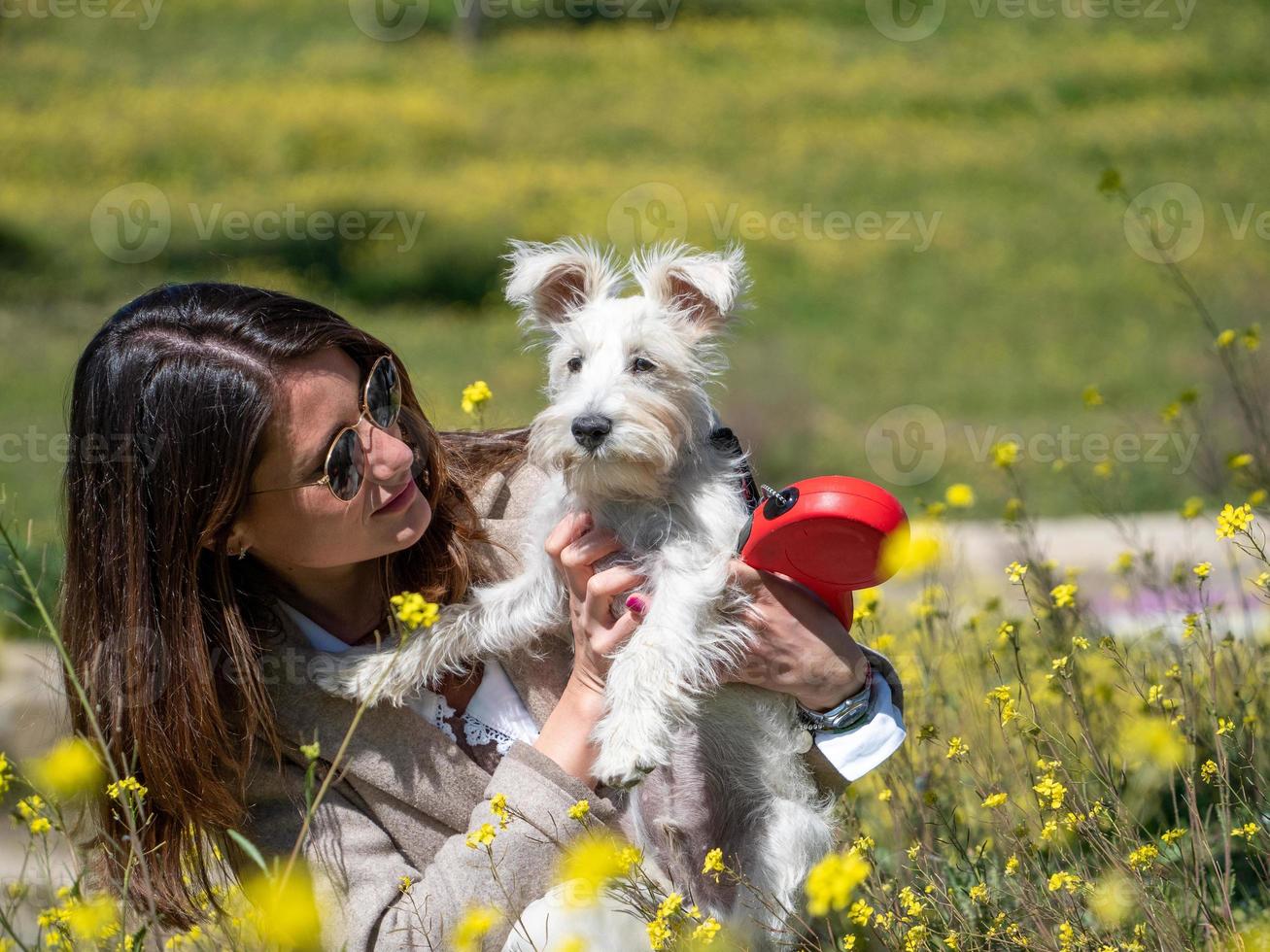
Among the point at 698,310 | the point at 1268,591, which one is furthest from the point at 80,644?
the point at 1268,591

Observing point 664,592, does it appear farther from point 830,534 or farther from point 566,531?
point 830,534

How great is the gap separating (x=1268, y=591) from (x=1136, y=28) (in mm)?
33953

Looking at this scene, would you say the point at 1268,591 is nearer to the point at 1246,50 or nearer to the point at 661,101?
the point at 661,101

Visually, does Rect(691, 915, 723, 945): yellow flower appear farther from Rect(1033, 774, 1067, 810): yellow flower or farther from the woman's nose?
the woman's nose

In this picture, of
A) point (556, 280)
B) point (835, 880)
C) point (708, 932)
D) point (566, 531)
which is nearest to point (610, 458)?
point (566, 531)

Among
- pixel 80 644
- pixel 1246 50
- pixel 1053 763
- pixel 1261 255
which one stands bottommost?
pixel 1261 255

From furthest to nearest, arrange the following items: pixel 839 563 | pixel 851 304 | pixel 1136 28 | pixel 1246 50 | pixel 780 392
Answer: pixel 1136 28 < pixel 1246 50 < pixel 851 304 < pixel 780 392 < pixel 839 563

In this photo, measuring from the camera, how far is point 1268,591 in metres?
2.54

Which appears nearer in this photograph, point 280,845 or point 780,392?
point 280,845

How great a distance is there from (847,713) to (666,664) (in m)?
Result: 0.45

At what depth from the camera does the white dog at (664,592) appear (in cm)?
297

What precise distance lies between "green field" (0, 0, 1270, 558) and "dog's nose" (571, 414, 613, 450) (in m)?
7.11

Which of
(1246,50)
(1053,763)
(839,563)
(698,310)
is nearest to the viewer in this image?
(1053,763)

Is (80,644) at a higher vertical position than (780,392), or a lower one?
higher
